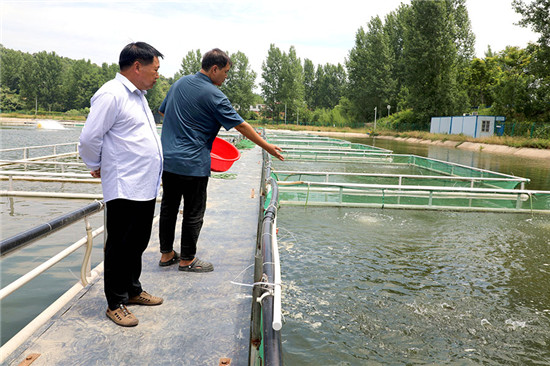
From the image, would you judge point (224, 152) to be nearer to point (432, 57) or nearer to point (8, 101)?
point (432, 57)

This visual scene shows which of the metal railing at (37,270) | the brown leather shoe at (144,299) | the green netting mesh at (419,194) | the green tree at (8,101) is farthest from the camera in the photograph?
the green tree at (8,101)

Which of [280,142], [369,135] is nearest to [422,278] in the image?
[280,142]

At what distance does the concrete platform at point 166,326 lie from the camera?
2.41 m

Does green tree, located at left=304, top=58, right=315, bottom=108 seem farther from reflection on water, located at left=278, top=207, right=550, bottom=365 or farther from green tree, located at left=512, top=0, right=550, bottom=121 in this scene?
reflection on water, located at left=278, top=207, right=550, bottom=365

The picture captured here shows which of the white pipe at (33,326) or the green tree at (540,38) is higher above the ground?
the green tree at (540,38)

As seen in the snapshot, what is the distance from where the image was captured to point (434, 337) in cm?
476

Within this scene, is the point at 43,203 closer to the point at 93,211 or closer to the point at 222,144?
the point at 222,144

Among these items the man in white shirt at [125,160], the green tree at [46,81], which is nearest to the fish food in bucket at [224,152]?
the man in white shirt at [125,160]

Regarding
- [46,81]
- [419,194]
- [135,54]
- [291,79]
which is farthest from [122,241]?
[46,81]

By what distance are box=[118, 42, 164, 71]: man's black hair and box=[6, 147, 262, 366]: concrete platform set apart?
172 cm

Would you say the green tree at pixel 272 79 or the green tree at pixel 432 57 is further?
the green tree at pixel 272 79

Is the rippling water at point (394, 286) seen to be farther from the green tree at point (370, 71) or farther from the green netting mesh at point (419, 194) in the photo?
the green tree at point (370, 71)

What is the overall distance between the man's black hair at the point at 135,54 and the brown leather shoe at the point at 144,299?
161cm

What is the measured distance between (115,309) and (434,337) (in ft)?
11.8
